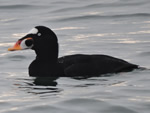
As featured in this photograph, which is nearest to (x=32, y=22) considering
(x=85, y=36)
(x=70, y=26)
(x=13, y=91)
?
(x=70, y=26)

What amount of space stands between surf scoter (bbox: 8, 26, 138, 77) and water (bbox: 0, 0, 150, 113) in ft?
0.54

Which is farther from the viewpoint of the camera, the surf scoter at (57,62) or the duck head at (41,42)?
the duck head at (41,42)

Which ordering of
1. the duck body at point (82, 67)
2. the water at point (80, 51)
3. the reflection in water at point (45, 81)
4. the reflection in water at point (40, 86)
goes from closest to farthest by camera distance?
the water at point (80, 51)
the reflection in water at point (40, 86)
the reflection in water at point (45, 81)
the duck body at point (82, 67)

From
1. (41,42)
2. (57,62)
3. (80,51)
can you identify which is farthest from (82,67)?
(80,51)

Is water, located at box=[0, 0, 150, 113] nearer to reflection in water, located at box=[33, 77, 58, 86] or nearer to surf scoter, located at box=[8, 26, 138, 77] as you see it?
reflection in water, located at box=[33, 77, 58, 86]

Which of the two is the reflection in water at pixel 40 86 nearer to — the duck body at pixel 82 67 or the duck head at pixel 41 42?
the duck body at pixel 82 67

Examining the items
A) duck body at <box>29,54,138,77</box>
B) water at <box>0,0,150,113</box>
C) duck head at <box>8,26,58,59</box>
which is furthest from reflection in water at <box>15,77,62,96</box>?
duck head at <box>8,26,58,59</box>

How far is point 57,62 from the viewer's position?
475 inches

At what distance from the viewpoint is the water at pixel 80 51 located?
9969mm

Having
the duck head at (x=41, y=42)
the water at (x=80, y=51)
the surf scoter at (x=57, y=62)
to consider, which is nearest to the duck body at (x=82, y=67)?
the surf scoter at (x=57, y=62)

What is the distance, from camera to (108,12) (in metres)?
18.5

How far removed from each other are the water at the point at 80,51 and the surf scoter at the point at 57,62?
0.16 meters

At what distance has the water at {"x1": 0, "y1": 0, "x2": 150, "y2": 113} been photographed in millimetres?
9969

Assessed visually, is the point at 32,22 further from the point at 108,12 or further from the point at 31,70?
the point at 31,70
